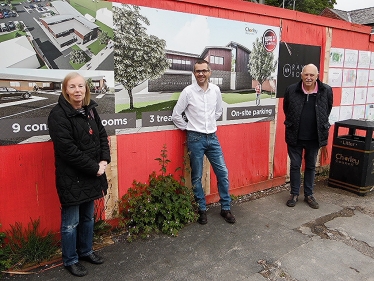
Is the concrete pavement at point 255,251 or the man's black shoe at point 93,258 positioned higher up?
the man's black shoe at point 93,258

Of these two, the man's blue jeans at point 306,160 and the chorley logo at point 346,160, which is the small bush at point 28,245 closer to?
the man's blue jeans at point 306,160

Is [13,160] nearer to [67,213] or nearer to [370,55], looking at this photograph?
[67,213]

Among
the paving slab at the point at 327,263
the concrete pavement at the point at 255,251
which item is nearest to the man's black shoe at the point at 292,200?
the concrete pavement at the point at 255,251

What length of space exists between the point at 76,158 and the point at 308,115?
10.6ft

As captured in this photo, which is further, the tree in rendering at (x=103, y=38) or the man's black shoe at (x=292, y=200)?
the man's black shoe at (x=292, y=200)

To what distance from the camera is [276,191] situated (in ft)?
17.4

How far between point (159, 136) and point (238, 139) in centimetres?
139

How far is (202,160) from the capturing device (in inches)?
159

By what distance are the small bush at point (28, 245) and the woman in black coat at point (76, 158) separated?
34cm

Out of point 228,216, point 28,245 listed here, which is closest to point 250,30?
point 228,216

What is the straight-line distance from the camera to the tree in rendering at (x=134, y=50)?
3.53 metres

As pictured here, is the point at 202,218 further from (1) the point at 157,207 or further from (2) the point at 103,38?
(2) the point at 103,38

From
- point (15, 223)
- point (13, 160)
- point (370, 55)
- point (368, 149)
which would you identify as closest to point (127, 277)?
point (15, 223)

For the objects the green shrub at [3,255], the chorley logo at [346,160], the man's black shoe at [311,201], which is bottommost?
the man's black shoe at [311,201]
